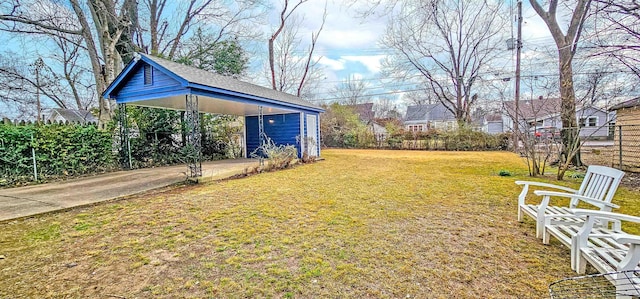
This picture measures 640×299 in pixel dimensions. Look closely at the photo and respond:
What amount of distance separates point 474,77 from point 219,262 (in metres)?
20.9

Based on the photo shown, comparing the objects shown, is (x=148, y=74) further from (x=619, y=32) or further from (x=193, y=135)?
(x=619, y=32)

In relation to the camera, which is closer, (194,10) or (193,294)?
(193,294)

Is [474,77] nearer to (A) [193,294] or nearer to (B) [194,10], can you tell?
(B) [194,10]

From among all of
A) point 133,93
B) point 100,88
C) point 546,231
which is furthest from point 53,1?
point 546,231

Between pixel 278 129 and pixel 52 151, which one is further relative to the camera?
pixel 278 129

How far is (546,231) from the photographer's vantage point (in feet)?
8.85

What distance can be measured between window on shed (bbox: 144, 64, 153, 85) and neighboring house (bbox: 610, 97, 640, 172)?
12.3 meters

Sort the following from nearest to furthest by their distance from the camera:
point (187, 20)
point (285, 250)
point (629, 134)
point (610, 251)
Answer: point (610, 251) → point (285, 250) → point (629, 134) → point (187, 20)

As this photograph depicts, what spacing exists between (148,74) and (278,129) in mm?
5447

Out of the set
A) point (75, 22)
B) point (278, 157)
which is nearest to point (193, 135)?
point (278, 157)

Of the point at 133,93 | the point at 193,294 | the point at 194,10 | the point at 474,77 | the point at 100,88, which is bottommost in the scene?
the point at 193,294

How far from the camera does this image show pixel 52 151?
21.0 ft

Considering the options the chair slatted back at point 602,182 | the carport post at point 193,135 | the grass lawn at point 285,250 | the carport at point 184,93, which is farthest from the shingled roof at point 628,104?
the carport post at point 193,135

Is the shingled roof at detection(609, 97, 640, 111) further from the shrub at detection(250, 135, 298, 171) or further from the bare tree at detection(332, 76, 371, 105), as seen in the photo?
the bare tree at detection(332, 76, 371, 105)
